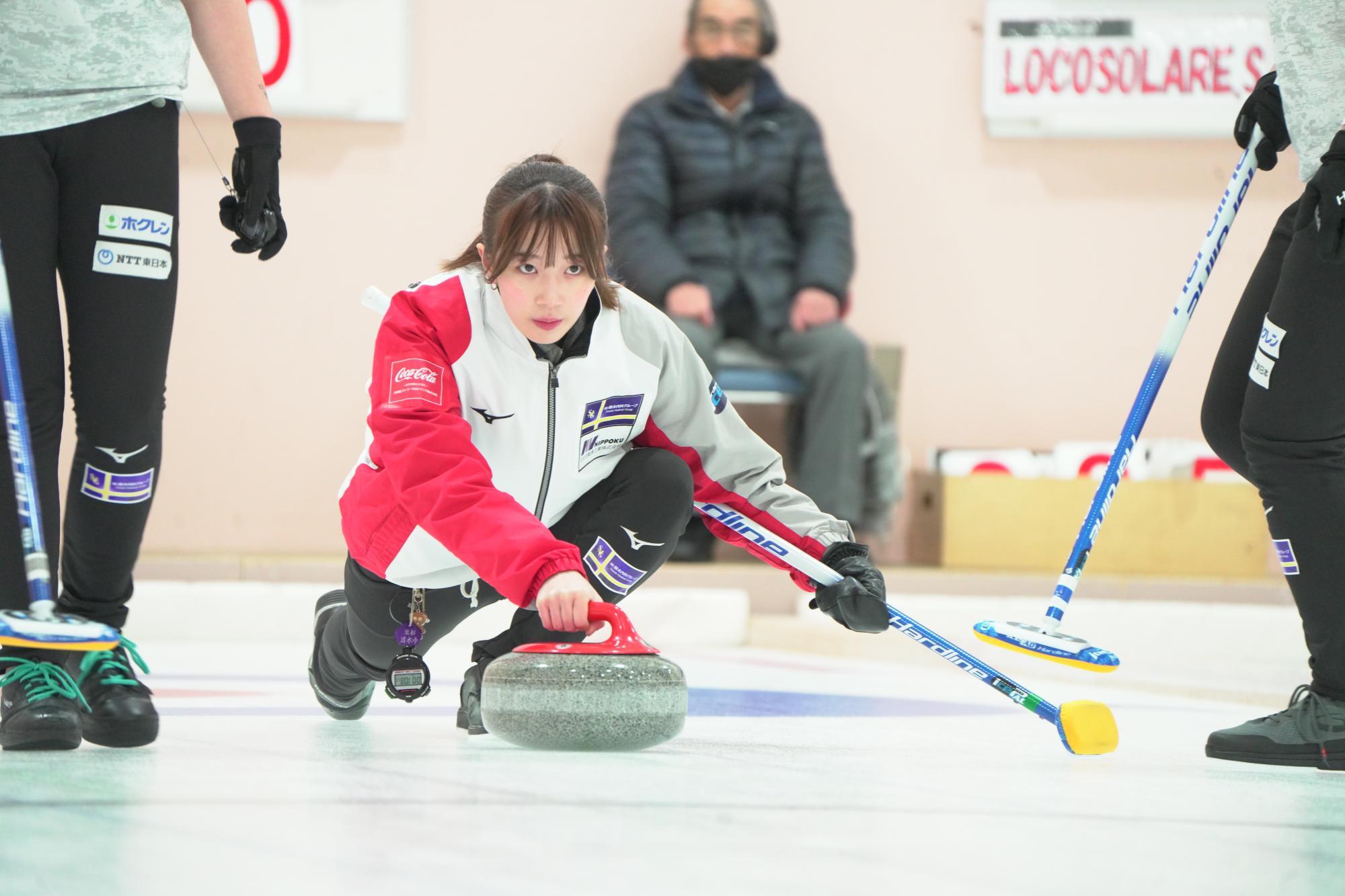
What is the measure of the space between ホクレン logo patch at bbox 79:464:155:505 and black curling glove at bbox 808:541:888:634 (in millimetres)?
774

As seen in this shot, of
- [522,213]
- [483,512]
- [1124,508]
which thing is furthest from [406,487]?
[1124,508]

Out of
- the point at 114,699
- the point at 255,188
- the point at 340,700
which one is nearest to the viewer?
the point at 114,699

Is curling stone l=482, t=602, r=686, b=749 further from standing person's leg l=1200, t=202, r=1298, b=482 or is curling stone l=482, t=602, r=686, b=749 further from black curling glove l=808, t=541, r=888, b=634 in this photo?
standing person's leg l=1200, t=202, r=1298, b=482

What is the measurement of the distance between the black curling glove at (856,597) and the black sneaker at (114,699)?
28.4 inches

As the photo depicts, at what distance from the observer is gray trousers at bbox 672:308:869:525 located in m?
4.09

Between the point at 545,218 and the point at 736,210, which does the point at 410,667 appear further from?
the point at 736,210

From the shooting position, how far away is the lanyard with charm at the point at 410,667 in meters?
1.76

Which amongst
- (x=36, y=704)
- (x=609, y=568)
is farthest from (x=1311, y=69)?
(x=36, y=704)

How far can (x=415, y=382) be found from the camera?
1.64 meters

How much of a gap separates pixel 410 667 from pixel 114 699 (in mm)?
340

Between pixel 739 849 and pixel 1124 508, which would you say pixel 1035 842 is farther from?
pixel 1124 508

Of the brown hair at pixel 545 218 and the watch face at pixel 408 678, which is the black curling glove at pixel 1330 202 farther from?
the watch face at pixel 408 678

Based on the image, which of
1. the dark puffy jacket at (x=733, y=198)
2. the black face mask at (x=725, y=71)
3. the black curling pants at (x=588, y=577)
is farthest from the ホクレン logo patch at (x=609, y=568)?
the black face mask at (x=725, y=71)

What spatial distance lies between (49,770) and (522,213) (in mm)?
730
